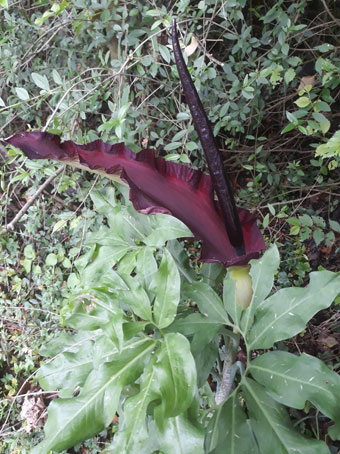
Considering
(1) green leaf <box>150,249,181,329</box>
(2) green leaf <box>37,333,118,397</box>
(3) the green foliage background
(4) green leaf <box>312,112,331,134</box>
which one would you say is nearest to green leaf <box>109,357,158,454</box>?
(1) green leaf <box>150,249,181,329</box>

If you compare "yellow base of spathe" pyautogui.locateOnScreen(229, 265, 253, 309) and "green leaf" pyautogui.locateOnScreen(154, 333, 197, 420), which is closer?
"green leaf" pyautogui.locateOnScreen(154, 333, 197, 420)

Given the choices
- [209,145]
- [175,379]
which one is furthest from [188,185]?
[175,379]

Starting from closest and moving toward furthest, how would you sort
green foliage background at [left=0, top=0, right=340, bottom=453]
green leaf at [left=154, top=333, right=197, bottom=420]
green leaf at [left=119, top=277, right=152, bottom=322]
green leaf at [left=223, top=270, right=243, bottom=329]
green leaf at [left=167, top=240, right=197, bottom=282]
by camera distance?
green leaf at [left=154, top=333, right=197, bottom=420], green leaf at [left=119, top=277, right=152, bottom=322], green leaf at [left=223, top=270, right=243, bottom=329], green leaf at [left=167, top=240, right=197, bottom=282], green foliage background at [left=0, top=0, right=340, bottom=453]

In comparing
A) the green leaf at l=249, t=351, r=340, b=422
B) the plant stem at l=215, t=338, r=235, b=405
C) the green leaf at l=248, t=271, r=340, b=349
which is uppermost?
the green leaf at l=248, t=271, r=340, b=349

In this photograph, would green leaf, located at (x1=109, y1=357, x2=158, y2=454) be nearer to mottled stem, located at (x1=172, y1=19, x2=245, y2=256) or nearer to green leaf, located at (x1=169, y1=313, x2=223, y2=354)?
green leaf, located at (x1=169, y1=313, x2=223, y2=354)

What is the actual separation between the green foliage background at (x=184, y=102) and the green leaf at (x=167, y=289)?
0.40 m

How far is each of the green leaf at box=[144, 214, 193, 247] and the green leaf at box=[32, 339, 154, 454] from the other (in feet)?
0.65

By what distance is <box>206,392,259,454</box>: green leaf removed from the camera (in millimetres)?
718

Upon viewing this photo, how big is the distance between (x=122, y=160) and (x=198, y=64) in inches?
15.2

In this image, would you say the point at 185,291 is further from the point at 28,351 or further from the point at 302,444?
the point at 28,351

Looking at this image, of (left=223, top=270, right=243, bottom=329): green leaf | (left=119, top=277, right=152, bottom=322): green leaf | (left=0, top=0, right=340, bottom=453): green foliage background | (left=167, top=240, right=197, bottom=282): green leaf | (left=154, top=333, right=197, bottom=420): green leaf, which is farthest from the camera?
(left=0, top=0, right=340, bottom=453): green foliage background

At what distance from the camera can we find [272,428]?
705 mm

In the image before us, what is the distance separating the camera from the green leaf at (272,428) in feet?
2.20

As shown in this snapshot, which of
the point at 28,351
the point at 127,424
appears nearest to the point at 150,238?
the point at 127,424
